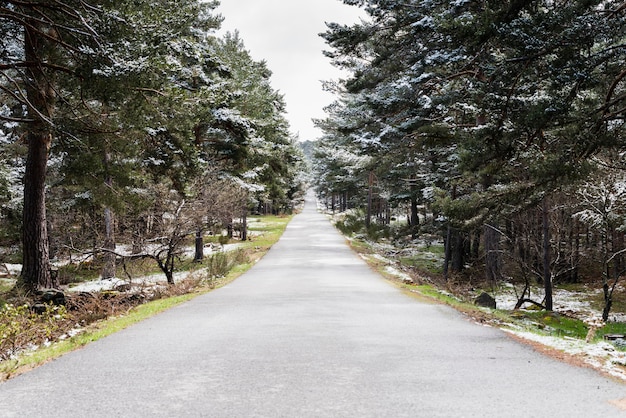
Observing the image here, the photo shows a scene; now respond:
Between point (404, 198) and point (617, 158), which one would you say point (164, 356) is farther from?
point (404, 198)

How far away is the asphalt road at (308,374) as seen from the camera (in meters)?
4.03

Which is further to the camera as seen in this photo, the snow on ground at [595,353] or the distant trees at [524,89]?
the distant trees at [524,89]

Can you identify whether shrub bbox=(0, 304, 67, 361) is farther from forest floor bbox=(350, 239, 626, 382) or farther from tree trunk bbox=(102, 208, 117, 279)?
tree trunk bbox=(102, 208, 117, 279)

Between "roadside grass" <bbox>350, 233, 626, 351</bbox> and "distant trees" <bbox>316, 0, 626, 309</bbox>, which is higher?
"distant trees" <bbox>316, 0, 626, 309</bbox>

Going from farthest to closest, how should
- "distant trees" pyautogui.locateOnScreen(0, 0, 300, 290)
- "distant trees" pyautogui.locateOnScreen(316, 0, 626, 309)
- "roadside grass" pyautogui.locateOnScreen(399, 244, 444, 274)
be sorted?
"roadside grass" pyautogui.locateOnScreen(399, 244, 444, 274)
"distant trees" pyautogui.locateOnScreen(0, 0, 300, 290)
"distant trees" pyautogui.locateOnScreen(316, 0, 626, 309)

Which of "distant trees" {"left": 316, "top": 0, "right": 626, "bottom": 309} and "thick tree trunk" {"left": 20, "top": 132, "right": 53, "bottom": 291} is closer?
"distant trees" {"left": 316, "top": 0, "right": 626, "bottom": 309}

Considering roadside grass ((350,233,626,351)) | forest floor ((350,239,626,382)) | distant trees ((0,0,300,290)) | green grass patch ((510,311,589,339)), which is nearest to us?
forest floor ((350,239,626,382))

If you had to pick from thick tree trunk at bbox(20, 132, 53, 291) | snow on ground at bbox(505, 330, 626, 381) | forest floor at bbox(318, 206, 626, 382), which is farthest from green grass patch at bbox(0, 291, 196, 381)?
snow on ground at bbox(505, 330, 626, 381)

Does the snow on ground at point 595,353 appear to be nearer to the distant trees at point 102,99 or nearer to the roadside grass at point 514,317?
the roadside grass at point 514,317

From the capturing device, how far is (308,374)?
4.98 m

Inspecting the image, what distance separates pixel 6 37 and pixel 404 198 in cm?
2134

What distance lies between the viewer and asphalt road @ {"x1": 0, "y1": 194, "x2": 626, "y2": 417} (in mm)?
4031

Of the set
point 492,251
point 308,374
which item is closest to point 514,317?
point 492,251

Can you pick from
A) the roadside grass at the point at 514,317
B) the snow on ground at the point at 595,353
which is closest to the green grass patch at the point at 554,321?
the roadside grass at the point at 514,317
